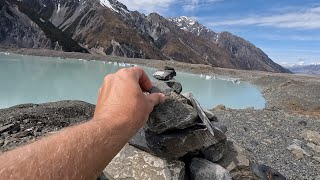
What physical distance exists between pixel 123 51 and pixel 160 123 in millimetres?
159179

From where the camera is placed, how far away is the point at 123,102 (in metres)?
2.56

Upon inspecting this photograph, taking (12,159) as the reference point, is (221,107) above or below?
below

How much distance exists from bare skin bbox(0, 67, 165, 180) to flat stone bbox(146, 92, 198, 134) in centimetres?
316

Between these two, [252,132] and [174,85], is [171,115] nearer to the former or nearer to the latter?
[174,85]

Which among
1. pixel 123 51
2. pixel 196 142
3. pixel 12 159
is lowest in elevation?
pixel 123 51

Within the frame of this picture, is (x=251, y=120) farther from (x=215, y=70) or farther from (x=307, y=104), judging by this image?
(x=215, y=70)

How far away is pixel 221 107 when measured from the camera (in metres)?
28.2

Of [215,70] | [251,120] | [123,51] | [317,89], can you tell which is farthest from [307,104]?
[123,51]

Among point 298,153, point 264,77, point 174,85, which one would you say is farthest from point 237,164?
point 264,77

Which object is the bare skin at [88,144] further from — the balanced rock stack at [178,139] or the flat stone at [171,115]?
the balanced rock stack at [178,139]

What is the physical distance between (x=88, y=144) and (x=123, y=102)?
0.62m

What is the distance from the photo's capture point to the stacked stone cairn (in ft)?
19.9

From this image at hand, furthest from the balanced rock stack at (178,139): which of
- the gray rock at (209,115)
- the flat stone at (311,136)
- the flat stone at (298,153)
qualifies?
the flat stone at (311,136)

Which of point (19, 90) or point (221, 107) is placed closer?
point (221, 107)
